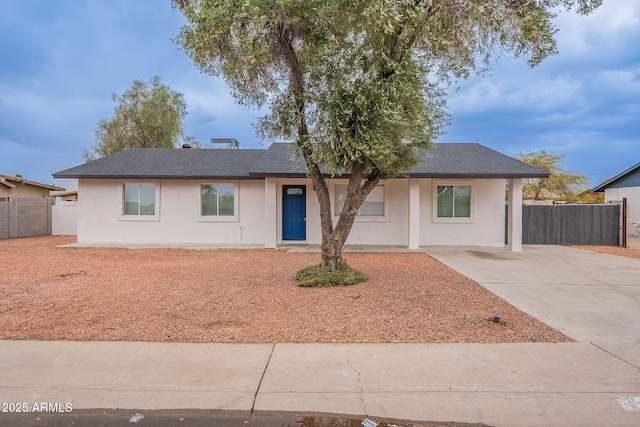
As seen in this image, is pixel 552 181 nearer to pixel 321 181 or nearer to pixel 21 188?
pixel 321 181

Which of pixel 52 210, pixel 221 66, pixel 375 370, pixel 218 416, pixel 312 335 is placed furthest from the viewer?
pixel 52 210

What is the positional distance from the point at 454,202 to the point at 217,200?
9250mm

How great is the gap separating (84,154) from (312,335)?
102 ft

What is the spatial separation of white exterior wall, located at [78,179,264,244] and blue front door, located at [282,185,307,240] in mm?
901

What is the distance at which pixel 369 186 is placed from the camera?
25.6 feet

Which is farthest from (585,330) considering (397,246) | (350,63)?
(397,246)

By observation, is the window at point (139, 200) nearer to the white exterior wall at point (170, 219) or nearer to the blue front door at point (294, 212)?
the white exterior wall at point (170, 219)

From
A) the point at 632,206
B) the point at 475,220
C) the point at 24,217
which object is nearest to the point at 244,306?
the point at 475,220

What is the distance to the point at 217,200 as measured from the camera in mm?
14320

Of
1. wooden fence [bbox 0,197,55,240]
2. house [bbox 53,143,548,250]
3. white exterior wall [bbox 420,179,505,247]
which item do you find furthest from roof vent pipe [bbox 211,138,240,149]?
white exterior wall [bbox 420,179,505,247]

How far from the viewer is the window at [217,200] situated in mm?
14289

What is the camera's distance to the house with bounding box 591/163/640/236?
21.8m

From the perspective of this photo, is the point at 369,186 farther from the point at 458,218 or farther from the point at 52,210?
the point at 52,210

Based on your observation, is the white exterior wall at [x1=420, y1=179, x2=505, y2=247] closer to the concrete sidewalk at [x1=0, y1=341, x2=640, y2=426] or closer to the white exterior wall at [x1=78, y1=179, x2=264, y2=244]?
the white exterior wall at [x1=78, y1=179, x2=264, y2=244]
